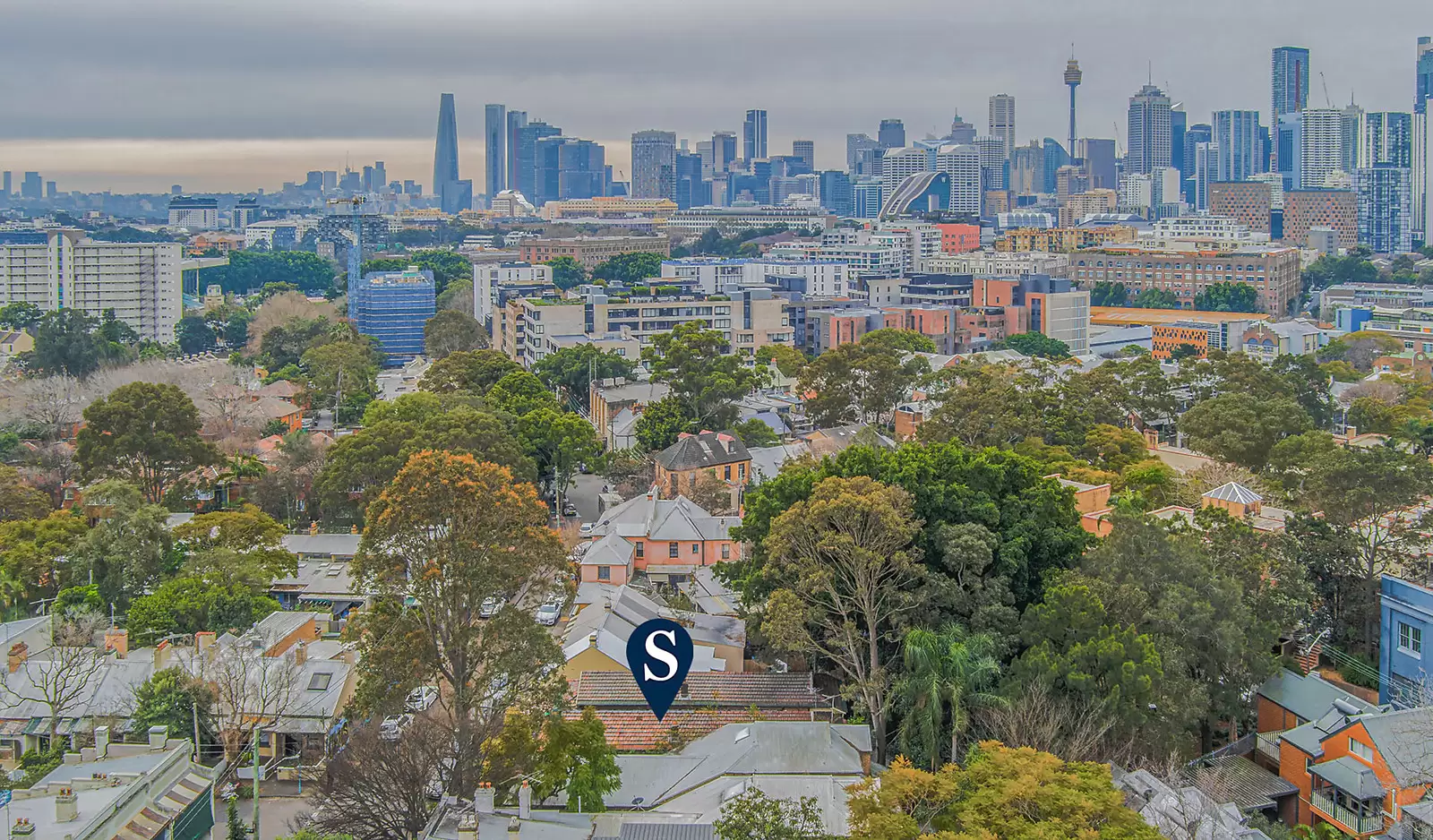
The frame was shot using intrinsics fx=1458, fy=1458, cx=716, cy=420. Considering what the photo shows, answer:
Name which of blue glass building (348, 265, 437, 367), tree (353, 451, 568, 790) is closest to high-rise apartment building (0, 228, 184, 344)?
blue glass building (348, 265, 437, 367)

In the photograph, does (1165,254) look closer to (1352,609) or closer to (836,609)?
(1352,609)

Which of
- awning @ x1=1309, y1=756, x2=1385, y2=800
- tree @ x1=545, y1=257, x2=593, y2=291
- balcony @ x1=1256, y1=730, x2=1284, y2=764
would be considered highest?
tree @ x1=545, y1=257, x2=593, y2=291

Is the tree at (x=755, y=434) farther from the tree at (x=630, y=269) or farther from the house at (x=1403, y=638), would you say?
the tree at (x=630, y=269)

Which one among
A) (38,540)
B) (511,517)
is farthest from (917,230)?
(511,517)

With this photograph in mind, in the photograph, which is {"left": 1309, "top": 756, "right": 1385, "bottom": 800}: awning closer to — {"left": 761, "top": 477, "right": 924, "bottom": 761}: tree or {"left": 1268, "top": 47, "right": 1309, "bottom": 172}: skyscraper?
{"left": 761, "top": 477, "right": 924, "bottom": 761}: tree

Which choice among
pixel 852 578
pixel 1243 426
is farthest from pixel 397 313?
pixel 852 578

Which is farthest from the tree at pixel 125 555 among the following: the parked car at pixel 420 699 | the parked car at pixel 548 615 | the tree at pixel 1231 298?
the tree at pixel 1231 298
